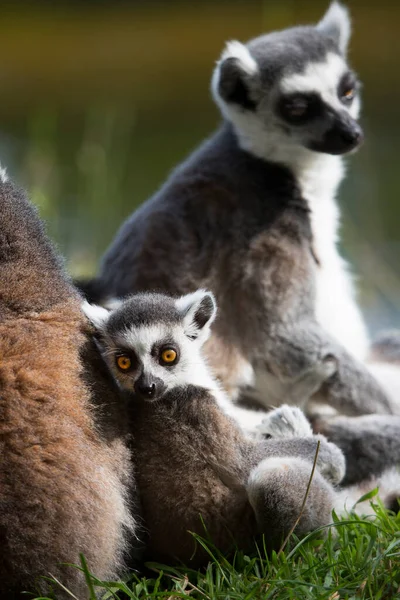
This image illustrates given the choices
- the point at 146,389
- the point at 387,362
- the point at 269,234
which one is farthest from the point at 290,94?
the point at 146,389

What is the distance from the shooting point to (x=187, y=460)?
3.58 metres

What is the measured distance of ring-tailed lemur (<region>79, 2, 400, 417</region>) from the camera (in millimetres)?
5219

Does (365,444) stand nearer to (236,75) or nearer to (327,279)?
(327,279)

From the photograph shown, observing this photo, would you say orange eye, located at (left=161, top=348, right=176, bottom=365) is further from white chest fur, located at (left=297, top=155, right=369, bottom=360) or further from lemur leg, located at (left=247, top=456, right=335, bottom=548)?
white chest fur, located at (left=297, top=155, right=369, bottom=360)

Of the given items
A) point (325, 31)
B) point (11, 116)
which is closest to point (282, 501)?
point (325, 31)

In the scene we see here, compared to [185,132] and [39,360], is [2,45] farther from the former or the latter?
[39,360]

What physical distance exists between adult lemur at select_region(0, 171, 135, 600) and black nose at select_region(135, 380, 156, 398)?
186 mm

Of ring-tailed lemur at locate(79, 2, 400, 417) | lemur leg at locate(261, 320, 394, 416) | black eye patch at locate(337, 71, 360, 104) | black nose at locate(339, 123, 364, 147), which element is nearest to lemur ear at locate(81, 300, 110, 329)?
ring-tailed lemur at locate(79, 2, 400, 417)

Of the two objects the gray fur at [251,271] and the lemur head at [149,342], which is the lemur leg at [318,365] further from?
the lemur head at [149,342]

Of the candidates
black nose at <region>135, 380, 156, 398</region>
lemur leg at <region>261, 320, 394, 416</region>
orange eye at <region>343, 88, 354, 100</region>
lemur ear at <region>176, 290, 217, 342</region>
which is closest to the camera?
black nose at <region>135, 380, 156, 398</region>

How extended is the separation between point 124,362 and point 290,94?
2.34m

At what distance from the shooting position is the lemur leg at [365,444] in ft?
15.9

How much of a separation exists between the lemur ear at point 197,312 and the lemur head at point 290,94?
1751 mm

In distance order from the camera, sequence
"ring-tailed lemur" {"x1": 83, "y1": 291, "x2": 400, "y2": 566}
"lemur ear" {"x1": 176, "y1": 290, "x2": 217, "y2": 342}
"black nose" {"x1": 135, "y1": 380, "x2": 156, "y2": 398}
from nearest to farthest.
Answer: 1. "black nose" {"x1": 135, "y1": 380, "x2": 156, "y2": 398}
2. "ring-tailed lemur" {"x1": 83, "y1": 291, "x2": 400, "y2": 566}
3. "lemur ear" {"x1": 176, "y1": 290, "x2": 217, "y2": 342}
